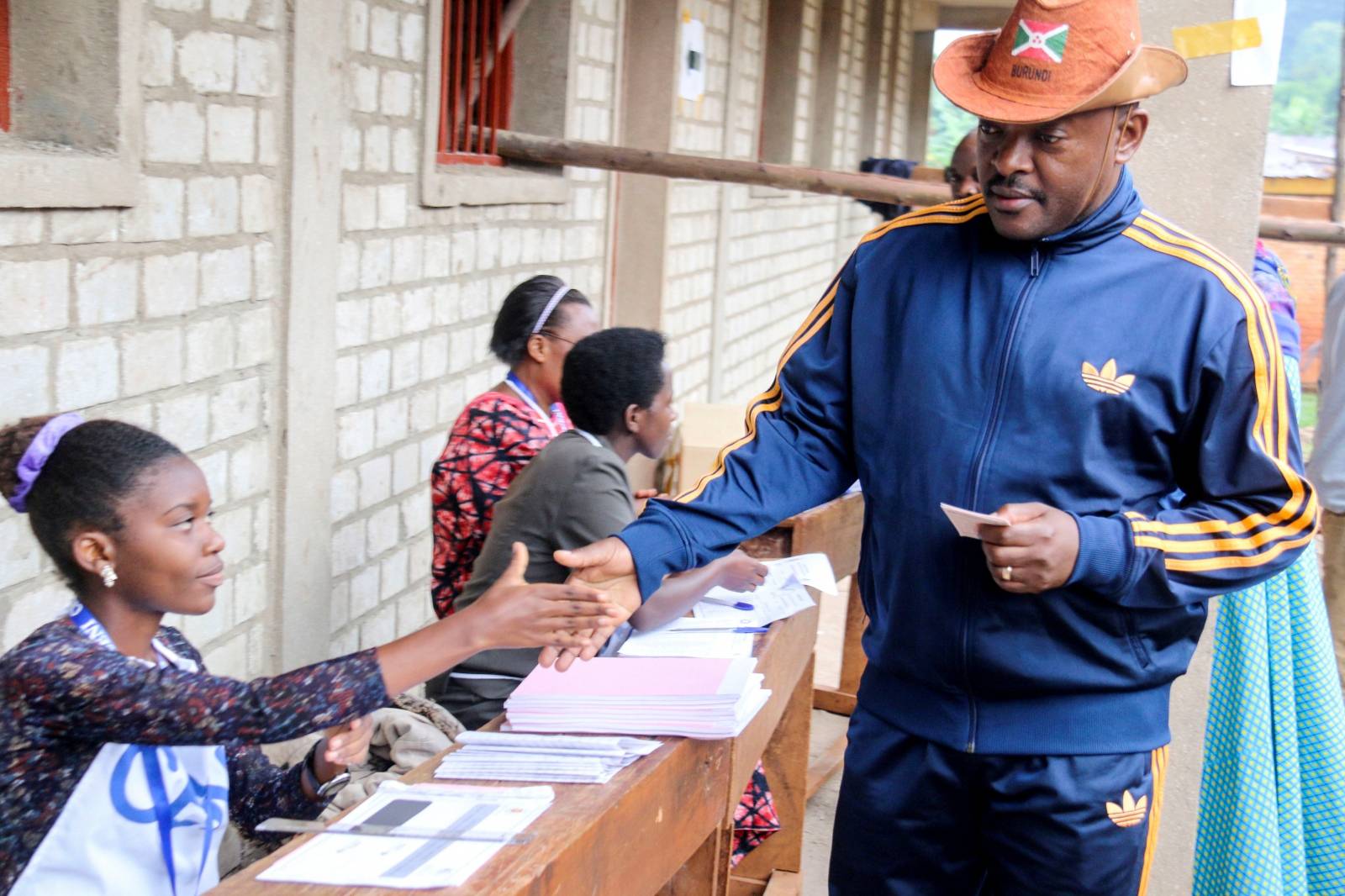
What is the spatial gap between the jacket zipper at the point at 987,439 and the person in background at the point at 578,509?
35.0 inches

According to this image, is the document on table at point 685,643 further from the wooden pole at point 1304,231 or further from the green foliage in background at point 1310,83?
the green foliage in background at point 1310,83

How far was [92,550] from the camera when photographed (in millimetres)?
2223

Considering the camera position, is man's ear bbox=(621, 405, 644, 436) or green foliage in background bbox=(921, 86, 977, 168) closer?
man's ear bbox=(621, 405, 644, 436)

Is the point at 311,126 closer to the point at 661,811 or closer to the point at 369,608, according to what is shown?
the point at 369,608

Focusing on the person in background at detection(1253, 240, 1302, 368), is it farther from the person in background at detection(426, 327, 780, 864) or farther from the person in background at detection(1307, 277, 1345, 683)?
the person in background at detection(426, 327, 780, 864)

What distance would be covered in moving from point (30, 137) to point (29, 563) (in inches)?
38.4

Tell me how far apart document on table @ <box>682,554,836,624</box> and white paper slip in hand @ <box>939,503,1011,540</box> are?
42.1 inches

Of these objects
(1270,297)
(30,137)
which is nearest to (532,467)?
(30,137)

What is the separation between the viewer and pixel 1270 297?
405 centimetres

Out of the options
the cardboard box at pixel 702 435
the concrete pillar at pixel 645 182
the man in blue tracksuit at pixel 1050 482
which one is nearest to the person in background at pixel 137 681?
the man in blue tracksuit at pixel 1050 482

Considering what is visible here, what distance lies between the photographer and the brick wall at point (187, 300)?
3074mm

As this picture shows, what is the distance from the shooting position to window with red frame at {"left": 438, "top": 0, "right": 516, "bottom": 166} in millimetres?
5770

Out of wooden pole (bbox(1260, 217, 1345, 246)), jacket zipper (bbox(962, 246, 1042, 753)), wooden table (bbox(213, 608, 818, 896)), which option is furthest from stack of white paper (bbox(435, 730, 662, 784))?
wooden pole (bbox(1260, 217, 1345, 246))

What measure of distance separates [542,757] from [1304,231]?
11.5 ft
